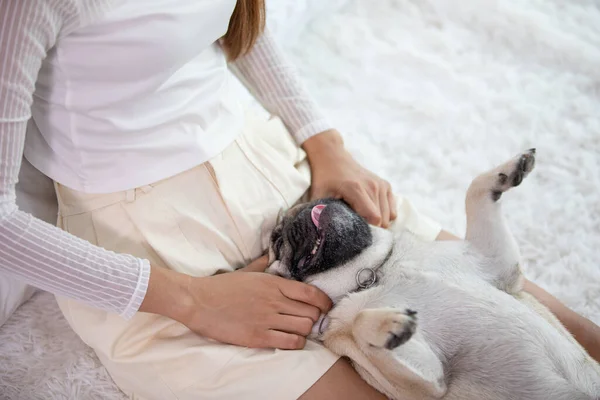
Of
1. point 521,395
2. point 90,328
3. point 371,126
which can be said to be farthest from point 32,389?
point 371,126

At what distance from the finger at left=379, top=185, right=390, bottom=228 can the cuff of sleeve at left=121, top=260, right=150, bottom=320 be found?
0.46 m

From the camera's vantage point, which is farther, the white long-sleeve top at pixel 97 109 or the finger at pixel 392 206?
the finger at pixel 392 206

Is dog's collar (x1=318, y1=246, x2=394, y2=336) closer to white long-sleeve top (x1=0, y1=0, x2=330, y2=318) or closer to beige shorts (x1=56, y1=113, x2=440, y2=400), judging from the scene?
beige shorts (x1=56, y1=113, x2=440, y2=400)

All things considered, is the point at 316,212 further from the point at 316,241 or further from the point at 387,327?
the point at 387,327

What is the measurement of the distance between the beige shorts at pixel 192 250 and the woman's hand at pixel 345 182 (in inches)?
3.4

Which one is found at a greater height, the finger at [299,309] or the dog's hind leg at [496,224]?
the dog's hind leg at [496,224]

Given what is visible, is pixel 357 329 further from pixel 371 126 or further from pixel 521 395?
pixel 371 126

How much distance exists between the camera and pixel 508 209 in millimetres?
1384

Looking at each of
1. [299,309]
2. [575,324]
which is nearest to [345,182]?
[299,309]

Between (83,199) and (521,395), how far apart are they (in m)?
0.75

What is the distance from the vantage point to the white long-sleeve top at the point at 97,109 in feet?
2.40

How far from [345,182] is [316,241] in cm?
17

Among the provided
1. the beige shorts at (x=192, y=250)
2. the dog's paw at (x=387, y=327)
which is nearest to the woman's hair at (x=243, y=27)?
the beige shorts at (x=192, y=250)

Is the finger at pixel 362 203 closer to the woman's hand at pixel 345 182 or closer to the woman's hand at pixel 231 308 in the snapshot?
the woman's hand at pixel 345 182
